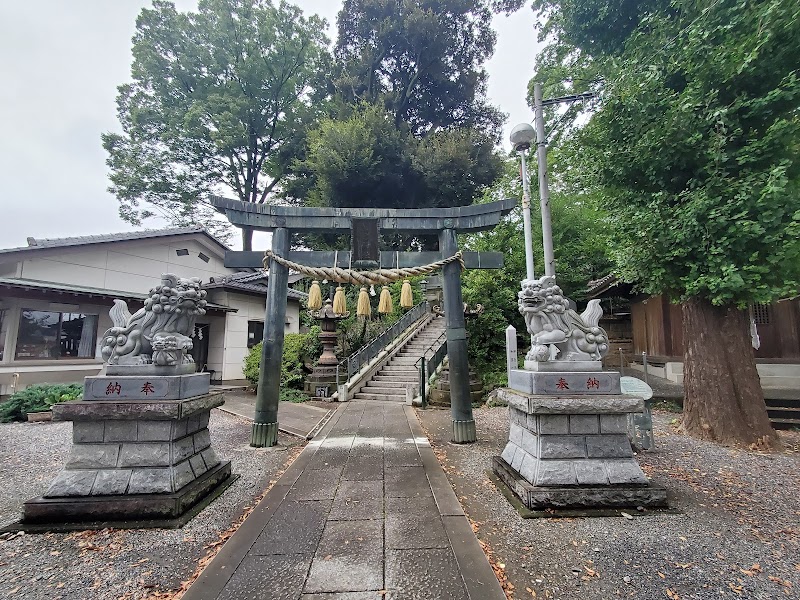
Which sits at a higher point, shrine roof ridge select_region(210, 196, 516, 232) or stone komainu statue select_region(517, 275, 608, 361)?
shrine roof ridge select_region(210, 196, 516, 232)

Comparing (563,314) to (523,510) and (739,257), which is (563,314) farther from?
(739,257)

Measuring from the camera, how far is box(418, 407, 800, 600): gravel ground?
7.99ft

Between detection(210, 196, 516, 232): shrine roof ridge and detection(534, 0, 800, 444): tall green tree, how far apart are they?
239 cm

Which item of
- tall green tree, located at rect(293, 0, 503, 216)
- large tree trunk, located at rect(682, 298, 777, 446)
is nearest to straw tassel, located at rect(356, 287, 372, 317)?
large tree trunk, located at rect(682, 298, 777, 446)

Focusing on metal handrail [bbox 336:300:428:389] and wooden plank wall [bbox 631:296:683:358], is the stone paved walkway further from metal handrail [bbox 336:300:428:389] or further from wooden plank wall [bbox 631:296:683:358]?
wooden plank wall [bbox 631:296:683:358]

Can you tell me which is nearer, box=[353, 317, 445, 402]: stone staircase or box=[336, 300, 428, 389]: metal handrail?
box=[353, 317, 445, 402]: stone staircase

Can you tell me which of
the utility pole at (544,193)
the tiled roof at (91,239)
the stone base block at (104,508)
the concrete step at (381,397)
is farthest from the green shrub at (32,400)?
the utility pole at (544,193)

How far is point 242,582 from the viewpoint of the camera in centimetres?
243

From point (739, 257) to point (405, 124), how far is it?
18.2 metres

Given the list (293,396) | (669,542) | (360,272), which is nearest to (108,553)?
(360,272)

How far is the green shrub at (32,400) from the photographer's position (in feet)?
26.2

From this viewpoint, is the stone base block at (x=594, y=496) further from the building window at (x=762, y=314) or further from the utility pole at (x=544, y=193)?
the building window at (x=762, y=314)

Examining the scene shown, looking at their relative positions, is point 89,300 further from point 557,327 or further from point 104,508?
point 557,327

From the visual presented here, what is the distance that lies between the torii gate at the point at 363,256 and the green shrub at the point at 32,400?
5645mm
